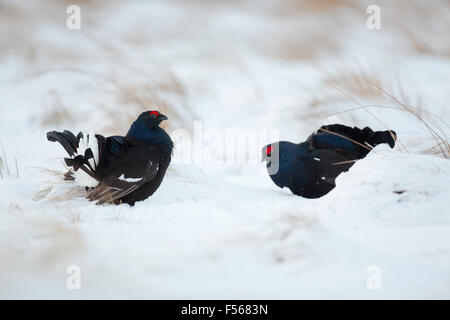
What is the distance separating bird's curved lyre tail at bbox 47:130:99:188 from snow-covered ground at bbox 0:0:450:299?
16cm

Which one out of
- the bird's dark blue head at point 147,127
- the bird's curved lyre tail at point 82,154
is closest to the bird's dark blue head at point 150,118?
the bird's dark blue head at point 147,127

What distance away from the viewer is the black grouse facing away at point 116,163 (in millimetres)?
2387

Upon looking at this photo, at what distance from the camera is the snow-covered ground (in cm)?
142

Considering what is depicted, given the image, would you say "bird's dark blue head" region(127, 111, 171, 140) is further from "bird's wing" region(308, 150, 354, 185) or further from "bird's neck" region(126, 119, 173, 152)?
"bird's wing" region(308, 150, 354, 185)

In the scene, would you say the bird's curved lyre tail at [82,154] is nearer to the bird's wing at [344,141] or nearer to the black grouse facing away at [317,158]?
the black grouse facing away at [317,158]

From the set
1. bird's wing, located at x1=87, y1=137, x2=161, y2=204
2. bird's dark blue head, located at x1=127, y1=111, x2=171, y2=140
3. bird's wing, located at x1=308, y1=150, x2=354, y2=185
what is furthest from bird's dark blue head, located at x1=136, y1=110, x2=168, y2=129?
bird's wing, located at x1=308, y1=150, x2=354, y2=185

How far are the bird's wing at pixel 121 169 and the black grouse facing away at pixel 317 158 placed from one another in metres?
0.82

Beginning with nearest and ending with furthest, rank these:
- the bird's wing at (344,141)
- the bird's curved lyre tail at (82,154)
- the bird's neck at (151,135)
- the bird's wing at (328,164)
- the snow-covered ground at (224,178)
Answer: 1. the snow-covered ground at (224,178)
2. the bird's curved lyre tail at (82,154)
3. the bird's neck at (151,135)
4. the bird's wing at (328,164)
5. the bird's wing at (344,141)

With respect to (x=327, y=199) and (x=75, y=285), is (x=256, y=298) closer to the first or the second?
(x=75, y=285)

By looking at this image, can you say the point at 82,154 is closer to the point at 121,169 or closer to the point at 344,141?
the point at 121,169

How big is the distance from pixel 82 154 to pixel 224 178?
1176 millimetres

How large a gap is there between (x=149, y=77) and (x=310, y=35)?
2.47 m

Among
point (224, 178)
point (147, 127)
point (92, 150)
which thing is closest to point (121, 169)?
point (92, 150)

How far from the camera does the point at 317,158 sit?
287 centimetres
